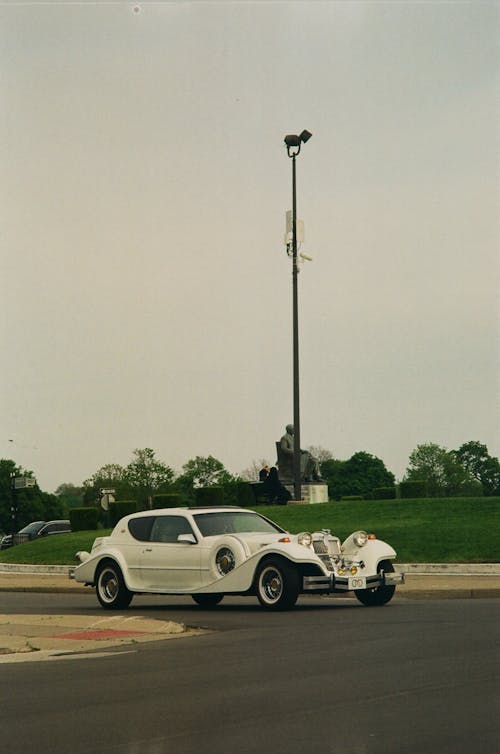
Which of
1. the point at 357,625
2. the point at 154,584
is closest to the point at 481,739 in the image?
the point at 357,625

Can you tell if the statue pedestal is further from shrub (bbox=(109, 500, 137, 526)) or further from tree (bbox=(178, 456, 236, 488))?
tree (bbox=(178, 456, 236, 488))

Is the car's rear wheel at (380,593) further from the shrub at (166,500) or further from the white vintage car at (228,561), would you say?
the shrub at (166,500)

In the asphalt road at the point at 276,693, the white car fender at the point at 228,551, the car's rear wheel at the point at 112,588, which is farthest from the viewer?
the car's rear wheel at the point at 112,588

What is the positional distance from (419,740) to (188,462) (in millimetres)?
152124

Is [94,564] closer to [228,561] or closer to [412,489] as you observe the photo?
[228,561]

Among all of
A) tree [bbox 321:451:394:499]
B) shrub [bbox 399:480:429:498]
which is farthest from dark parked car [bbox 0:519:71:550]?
tree [bbox 321:451:394:499]

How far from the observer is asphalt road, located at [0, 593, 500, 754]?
712cm

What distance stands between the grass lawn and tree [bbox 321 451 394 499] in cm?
10466

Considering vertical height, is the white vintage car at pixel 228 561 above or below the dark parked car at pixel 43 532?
below

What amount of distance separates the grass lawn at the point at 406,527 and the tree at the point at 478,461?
5288 inches

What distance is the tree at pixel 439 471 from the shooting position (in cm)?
15725

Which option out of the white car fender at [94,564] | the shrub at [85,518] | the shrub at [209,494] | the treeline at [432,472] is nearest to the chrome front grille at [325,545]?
the white car fender at [94,564]

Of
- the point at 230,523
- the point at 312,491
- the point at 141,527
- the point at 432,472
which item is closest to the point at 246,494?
the point at 312,491

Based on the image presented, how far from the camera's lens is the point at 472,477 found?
165625 millimetres
